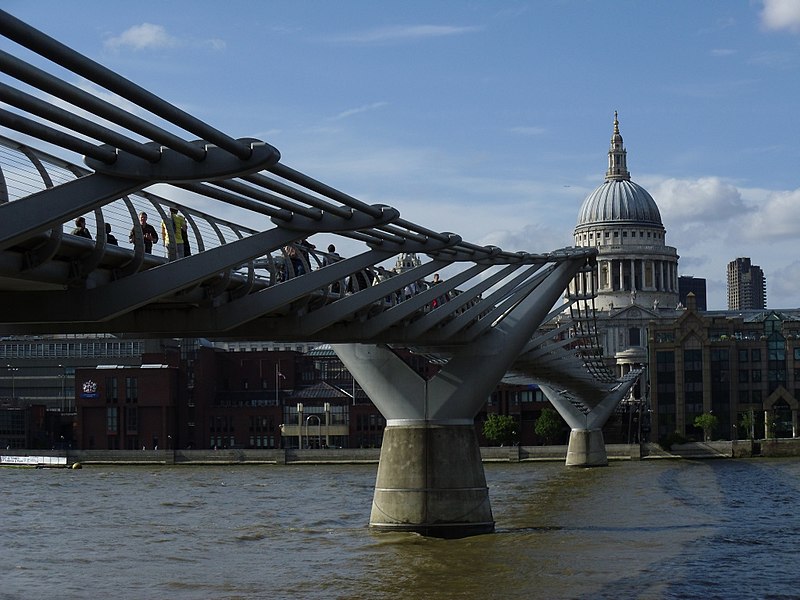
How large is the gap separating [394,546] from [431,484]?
2846 millimetres

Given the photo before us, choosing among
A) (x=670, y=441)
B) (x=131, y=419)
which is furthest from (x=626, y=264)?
(x=131, y=419)

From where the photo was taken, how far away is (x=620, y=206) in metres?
168

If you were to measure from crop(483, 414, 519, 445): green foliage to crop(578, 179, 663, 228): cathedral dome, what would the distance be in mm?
62212

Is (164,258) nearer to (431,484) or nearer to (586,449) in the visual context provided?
(431,484)

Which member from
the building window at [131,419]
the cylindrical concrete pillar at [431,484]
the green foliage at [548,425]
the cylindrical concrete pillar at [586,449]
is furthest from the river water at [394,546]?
the building window at [131,419]

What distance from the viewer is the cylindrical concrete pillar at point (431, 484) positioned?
34.9 metres

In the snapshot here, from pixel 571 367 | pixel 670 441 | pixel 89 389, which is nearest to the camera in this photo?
pixel 571 367

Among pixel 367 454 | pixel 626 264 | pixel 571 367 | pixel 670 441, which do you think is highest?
pixel 626 264

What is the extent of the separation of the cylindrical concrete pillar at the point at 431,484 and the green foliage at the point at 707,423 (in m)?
74.6

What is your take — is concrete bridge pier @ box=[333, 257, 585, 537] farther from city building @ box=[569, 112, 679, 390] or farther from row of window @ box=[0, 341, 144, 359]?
city building @ box=[569, 112, 679, 390]

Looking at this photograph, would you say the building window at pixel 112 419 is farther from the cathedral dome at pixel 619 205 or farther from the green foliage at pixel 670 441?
the cathedral dome at pixel 619 205

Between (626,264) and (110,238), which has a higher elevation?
(626,264)

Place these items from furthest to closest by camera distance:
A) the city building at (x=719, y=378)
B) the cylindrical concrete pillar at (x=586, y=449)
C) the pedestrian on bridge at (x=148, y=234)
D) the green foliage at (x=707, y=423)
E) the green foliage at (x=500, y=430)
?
the city building at (x=719, y=378) < the green foliage at (x=707, y=423) < the green foliage at (x=500, y=430) < the cylindrical concrete pillar at (x=586, y=449) < the pedestrian on bridge at (x=148, y=234)

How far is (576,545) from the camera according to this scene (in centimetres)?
3303
